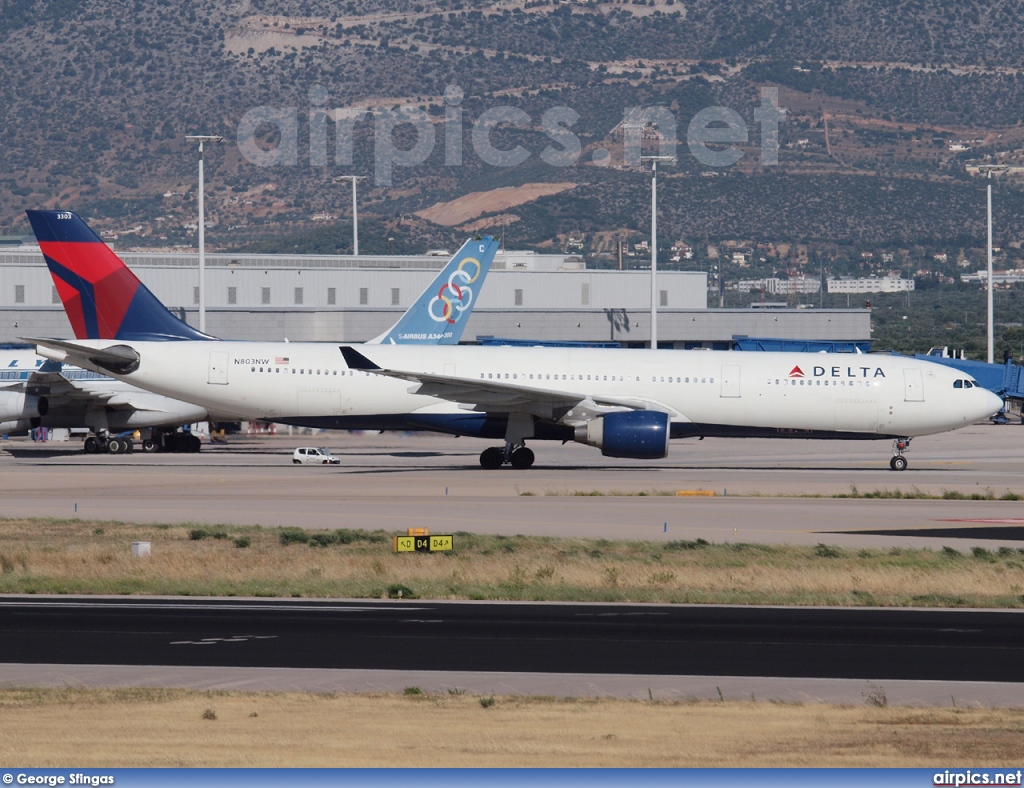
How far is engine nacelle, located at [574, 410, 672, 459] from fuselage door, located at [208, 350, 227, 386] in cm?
1165

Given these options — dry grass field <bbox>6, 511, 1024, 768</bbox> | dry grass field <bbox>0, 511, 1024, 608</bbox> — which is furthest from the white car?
dry grass field <bbox>6, 511, 1024, 768</bbox>

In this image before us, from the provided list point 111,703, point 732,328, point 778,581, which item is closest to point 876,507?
point 778,581

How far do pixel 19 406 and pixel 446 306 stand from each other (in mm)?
16608

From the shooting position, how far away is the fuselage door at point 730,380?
4466 centimetres

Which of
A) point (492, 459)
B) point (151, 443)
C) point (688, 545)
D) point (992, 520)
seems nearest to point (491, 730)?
point (688, 545)

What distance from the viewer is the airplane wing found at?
141ft

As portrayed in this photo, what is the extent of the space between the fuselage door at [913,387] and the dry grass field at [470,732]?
3187 cm

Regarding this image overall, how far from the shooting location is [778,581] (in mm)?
23984

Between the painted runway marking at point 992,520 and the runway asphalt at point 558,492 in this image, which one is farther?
the painted runway marking at point 992,520

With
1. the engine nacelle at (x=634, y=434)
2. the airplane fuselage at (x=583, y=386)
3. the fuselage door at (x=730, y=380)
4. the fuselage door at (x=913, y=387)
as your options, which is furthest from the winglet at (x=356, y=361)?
the fuselage door at (x=913, y=387)

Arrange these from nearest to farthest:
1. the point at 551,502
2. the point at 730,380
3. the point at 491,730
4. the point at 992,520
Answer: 1. the point at 491,730
2. the point at 992,520
3. the point at 551,502
4. the point at 730,380

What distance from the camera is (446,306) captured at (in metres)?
60.6

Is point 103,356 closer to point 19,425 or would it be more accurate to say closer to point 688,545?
point 19,425

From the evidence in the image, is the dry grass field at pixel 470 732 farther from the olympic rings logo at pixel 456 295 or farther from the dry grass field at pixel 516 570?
the olympic rings logo at pixel 456 295
